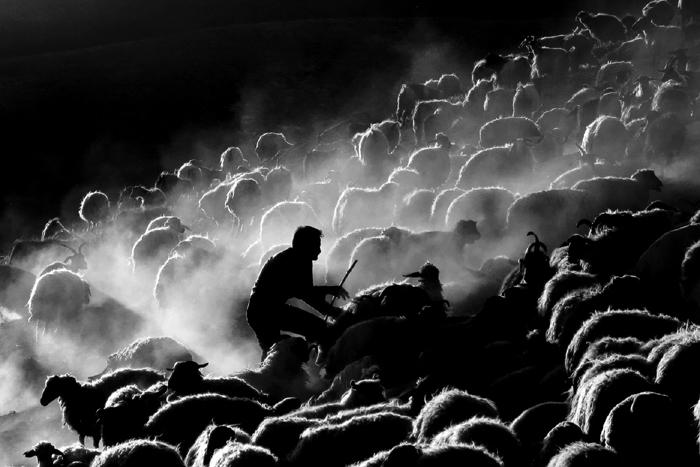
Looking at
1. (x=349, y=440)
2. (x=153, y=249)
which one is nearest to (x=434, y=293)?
(x=349, y=440)

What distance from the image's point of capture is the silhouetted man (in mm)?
10336

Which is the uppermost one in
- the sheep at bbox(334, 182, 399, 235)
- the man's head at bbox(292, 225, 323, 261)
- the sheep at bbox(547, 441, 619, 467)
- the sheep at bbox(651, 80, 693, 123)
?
the sheep at bbox(651, 80, 693, 123)

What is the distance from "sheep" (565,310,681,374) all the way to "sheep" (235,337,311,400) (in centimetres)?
327

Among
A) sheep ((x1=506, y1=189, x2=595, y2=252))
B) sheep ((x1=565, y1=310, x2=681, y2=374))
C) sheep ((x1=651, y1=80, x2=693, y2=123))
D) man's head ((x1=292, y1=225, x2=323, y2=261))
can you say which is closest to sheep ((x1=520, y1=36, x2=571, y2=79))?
sheep ((x1=651, y1=80, x2=693, y2=123))

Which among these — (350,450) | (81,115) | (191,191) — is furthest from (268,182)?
(81,115)

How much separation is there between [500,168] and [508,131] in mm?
2491

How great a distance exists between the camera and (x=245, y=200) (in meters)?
18.9

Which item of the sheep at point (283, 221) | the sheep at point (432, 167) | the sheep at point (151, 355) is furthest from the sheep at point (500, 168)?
the sheep at point (151, 355)

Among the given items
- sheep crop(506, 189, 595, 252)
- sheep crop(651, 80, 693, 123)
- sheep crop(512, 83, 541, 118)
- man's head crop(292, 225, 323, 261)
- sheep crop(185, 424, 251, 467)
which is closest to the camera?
sheep crop(185, 424, 251, 467)

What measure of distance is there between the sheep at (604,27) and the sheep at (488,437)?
2309 cm

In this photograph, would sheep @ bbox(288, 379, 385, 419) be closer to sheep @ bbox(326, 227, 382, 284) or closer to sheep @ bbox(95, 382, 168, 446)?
sheep @ bbox(95, 382, 168, 446)

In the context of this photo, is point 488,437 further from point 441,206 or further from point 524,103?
point 524,103

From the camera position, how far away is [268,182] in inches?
788

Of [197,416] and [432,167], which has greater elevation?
[432,167]
